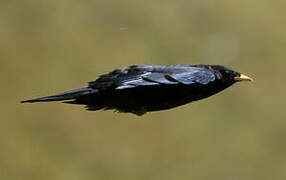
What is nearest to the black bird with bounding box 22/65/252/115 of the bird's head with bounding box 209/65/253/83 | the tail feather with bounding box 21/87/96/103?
the tail feather with bounding box 21/87/96/103

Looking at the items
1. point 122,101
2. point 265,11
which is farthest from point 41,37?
point 122,101

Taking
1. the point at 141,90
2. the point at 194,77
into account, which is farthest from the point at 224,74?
the point at 141,90

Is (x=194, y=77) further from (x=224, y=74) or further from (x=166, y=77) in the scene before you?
(x=224, y=74)

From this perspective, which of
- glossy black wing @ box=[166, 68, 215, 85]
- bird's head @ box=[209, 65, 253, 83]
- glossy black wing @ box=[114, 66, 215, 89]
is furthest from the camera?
bird's head @ box=[209, 65, 253, 83]

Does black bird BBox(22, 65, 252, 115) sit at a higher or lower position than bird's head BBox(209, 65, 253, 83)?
lower

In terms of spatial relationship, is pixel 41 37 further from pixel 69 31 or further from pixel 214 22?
pixel 214 22

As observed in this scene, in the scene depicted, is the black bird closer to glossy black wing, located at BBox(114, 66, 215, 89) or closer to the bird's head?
glossy black wing, located at BBox(114, 66, 215, 89)

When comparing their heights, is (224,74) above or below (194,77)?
above

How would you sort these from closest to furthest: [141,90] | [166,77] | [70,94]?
[166,77] → [70,94] → [141,90]
